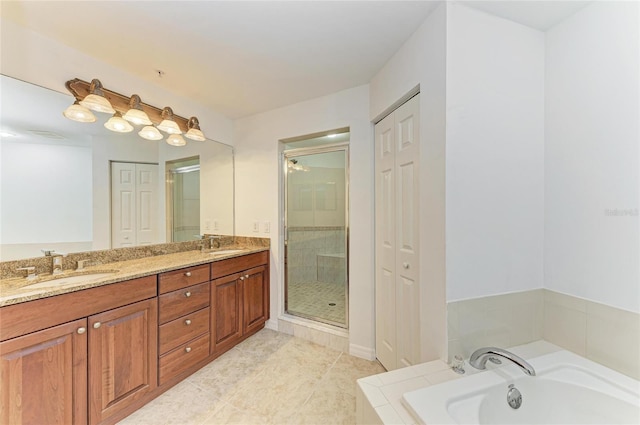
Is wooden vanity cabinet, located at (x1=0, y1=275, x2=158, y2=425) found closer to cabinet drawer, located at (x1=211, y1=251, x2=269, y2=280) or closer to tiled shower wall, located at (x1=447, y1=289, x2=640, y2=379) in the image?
cabinet drawer, located at (x1=211, y1=251, x2=269, y2=280)

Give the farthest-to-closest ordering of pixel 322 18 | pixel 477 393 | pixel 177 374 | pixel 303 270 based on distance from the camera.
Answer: pixel 303 270 < pixel 177 374 < pixel 322 18 < pixel 477 393

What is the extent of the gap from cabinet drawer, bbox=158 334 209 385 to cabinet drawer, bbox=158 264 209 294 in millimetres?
422

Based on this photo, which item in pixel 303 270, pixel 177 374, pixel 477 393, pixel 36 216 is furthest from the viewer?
pixel 303 270

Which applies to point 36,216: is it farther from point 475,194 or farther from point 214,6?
point 475,194

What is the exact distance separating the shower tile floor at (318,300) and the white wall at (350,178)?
0.17 metres

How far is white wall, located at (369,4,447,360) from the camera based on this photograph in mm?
1223

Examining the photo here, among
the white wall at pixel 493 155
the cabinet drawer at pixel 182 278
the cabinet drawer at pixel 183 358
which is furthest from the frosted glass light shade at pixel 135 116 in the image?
the white wall at pixel 493 155

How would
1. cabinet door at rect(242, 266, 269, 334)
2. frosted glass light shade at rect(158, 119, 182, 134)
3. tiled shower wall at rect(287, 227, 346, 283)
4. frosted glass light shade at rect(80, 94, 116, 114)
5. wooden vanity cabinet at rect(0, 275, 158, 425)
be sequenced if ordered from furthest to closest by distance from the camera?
tiled shower wall at rect(287, 227, 346, 283) < cabinet door at rect(242, 266, 269, 334) < frosted glass light shade at rect(158, 119, 182, 134) < frosted glass light shade at rect(80, 94, 116, 114) < wooden vanity cabinet at rect(0, 275, 158, 425)

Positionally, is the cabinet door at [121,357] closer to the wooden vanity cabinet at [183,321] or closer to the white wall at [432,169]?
the wooden vanity cabinet at [183,321]

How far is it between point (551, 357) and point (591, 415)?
0.22m

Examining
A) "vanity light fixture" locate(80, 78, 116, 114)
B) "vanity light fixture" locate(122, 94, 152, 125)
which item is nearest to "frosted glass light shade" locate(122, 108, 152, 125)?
"vanity light fixture" locate(122, 94, 152, 125)

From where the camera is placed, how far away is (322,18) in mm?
1345

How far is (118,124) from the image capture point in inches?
70.1

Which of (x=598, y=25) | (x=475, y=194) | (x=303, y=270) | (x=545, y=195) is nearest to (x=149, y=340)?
(x=303, y=270)
